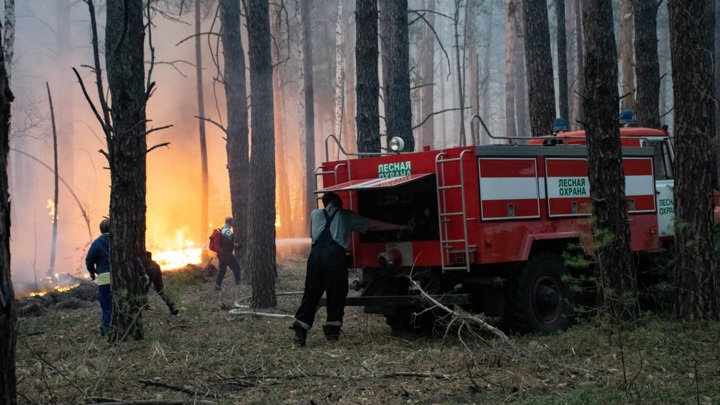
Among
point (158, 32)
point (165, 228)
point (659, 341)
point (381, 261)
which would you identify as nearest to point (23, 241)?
point (165, 228)

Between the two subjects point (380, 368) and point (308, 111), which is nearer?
point (380, 368)

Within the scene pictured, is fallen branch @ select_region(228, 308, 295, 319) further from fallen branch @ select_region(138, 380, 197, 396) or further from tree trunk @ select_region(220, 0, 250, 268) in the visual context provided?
tree trunk @ select_region(220, 0, 250, 268)

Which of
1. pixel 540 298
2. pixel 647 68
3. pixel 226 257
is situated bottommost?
pixel 540 298

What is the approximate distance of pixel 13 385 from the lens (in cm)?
402

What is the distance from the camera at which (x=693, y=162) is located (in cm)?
951

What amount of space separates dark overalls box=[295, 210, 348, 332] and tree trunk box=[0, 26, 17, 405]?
234 inches

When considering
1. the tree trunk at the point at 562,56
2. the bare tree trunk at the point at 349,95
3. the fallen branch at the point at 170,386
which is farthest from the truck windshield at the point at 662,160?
the bare tree trunk at the point at 349,95

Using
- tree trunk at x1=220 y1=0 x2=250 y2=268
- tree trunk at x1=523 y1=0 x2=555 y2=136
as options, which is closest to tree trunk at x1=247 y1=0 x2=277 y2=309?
tree trunk at x1=523 y1=0 x2=555 y2=136

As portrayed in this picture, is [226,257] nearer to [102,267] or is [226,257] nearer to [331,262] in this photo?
[102,267]

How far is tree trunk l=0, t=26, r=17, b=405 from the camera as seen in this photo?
3924 mm

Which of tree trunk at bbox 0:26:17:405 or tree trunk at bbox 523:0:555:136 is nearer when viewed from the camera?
tree trunk at bbox 0:26:17:405

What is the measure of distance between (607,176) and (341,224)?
3.20 m

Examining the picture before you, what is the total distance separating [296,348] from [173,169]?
2847 centimetres

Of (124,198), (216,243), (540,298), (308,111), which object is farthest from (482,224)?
(308,111)
